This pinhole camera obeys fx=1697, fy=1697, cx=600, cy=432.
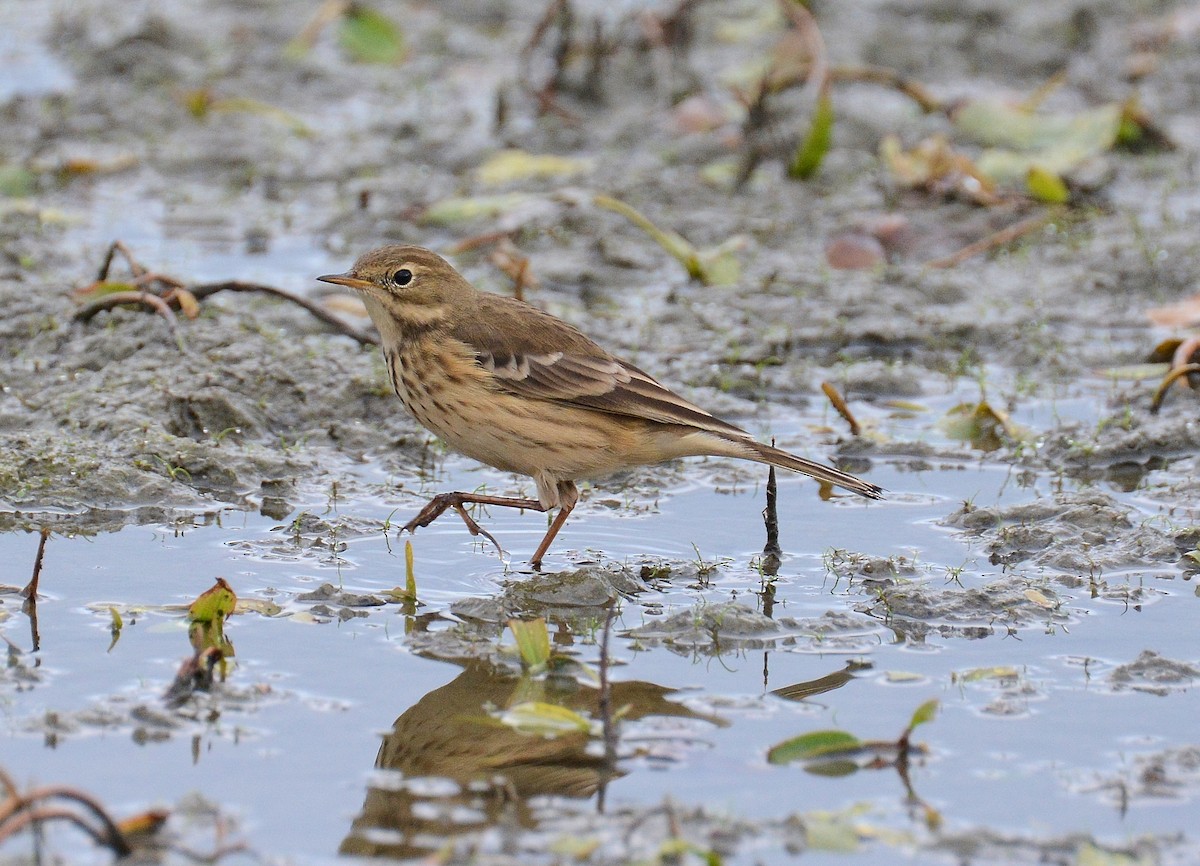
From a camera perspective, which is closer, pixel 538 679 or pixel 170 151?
pixel 538 679

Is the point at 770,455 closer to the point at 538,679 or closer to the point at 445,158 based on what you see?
the point at 538,679

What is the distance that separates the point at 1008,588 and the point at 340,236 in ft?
19.1

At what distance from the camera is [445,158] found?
12.1 m

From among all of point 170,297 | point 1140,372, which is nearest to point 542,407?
point 170,297

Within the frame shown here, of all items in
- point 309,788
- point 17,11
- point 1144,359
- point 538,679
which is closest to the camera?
point 309,788

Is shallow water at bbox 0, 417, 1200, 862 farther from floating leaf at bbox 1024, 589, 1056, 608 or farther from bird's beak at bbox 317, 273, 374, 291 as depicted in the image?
bird's beak at bbox 317, 273, 374, 291

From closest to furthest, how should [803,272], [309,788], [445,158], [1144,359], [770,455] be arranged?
1. [309,788]
2. [770,455]
3. [1144,359]
4. [803,272]
5. [445,158]

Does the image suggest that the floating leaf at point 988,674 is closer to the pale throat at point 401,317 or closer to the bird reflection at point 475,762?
the bird reflection at point 475,762

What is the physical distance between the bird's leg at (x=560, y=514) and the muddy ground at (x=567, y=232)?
0.64 metres

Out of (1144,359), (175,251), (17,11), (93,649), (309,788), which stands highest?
(17,11)

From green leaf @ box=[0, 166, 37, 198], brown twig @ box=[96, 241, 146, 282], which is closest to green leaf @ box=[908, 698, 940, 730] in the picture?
brown twig @ box=[96, 241, 146, 282]

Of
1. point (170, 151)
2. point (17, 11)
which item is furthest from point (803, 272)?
point (17, 11)

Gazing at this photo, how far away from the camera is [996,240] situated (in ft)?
34.9

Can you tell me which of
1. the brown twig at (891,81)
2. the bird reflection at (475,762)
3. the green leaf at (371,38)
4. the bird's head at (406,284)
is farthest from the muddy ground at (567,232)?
the bird's head at (406,284)
